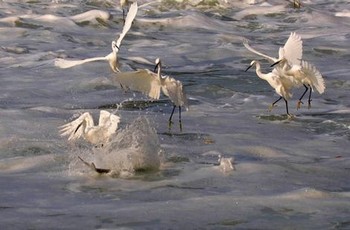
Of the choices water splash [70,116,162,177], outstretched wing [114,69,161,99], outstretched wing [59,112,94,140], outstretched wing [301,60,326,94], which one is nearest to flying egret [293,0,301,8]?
outstretched wing [301,60,326,94]

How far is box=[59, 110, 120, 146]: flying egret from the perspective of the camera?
7.12 meters

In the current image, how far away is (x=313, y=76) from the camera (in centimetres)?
957

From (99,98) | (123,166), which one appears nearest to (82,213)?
(123,166)

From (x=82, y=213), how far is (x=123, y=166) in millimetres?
1149

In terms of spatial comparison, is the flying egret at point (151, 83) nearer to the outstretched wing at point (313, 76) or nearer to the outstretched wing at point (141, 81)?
the outstretched wing at point (141, 81)

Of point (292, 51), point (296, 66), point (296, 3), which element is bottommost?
point (296, 3)

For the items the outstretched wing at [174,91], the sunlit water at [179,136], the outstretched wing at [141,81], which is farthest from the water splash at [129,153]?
the outstretched wing at [174,91]

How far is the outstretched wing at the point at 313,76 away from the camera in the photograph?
31.1 ft

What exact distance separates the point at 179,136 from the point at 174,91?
1.32ft

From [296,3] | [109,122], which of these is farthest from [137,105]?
[296,3]

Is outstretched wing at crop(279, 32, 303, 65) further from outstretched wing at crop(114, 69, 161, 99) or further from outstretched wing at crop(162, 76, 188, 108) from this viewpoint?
outstretched wing at crop(114, 69, 161, 99)

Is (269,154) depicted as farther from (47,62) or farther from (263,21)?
(263,21)

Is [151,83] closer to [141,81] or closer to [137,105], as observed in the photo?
[141,81]

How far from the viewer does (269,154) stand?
754 cm
